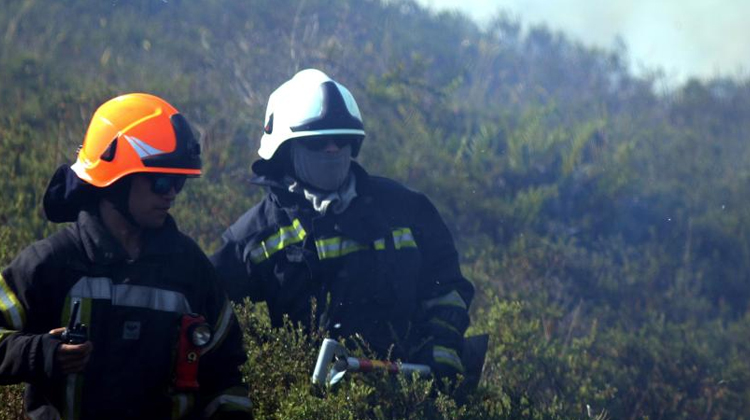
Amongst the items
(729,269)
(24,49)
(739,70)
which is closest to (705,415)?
(729,269)

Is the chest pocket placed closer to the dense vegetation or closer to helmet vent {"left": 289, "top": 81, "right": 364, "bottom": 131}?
the dense vegetation

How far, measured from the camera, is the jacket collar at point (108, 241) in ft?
10.9

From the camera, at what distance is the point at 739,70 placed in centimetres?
1509

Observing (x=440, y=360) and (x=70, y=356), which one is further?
(x=440, y=360)

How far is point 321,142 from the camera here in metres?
4.98

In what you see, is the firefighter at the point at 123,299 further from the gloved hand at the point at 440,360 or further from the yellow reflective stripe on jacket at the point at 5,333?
the gloved hand at the point at 440,360

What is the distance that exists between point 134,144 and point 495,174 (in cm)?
668

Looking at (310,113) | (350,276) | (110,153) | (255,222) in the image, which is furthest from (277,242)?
(110,153)

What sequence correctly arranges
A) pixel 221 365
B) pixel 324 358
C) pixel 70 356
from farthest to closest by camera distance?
pixel 324 358, pixel 221 365, pixel 70 356

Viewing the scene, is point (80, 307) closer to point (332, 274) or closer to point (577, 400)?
point (332, 274)

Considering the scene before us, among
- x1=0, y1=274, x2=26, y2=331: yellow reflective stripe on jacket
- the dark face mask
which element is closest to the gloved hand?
the dark face mask

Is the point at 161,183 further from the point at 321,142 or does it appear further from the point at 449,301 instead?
the point at 449,301

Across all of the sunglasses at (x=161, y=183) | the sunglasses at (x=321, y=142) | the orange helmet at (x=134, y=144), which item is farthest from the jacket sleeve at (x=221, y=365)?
the sunglasses at (x=321, y=142)

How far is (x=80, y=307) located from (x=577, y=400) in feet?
12.9
